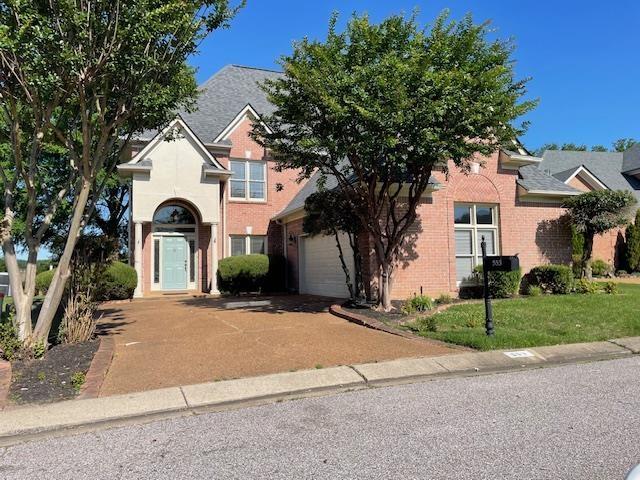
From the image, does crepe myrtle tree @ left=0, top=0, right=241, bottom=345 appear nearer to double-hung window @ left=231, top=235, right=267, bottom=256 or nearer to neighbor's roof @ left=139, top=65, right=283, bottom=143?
double-hung window @ left=231, top=235, right=267, bottom=256

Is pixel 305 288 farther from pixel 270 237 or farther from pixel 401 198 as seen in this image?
pixel 401 198

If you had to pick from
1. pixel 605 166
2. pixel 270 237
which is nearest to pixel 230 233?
pixel 270 237

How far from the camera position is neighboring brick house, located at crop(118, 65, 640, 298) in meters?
15.1

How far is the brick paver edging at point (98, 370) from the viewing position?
5840 mm

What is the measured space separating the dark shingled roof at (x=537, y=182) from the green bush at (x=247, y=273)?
A: 31.7ft

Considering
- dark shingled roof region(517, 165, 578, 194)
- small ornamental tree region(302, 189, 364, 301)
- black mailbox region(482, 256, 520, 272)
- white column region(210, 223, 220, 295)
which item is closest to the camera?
black mailbox region(482, 256, 520, 272)

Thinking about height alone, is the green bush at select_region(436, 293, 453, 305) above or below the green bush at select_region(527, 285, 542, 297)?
below

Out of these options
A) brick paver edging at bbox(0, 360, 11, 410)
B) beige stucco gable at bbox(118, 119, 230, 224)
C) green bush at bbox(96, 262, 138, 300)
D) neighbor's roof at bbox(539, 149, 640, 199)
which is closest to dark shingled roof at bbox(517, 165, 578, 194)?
neighbor's roof at bbox(539, 149, 640, 199)

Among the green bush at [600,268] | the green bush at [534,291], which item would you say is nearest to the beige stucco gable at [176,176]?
the green bush at [534,291]

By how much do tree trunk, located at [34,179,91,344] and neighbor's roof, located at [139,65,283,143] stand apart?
13.5 meters

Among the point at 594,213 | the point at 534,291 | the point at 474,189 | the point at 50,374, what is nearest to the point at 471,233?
the point at 474,189

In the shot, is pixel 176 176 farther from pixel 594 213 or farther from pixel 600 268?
pixel 600 268

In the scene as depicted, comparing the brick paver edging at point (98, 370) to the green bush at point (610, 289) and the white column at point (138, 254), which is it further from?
the green bush at point (610, 289)

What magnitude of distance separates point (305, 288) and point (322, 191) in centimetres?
603
